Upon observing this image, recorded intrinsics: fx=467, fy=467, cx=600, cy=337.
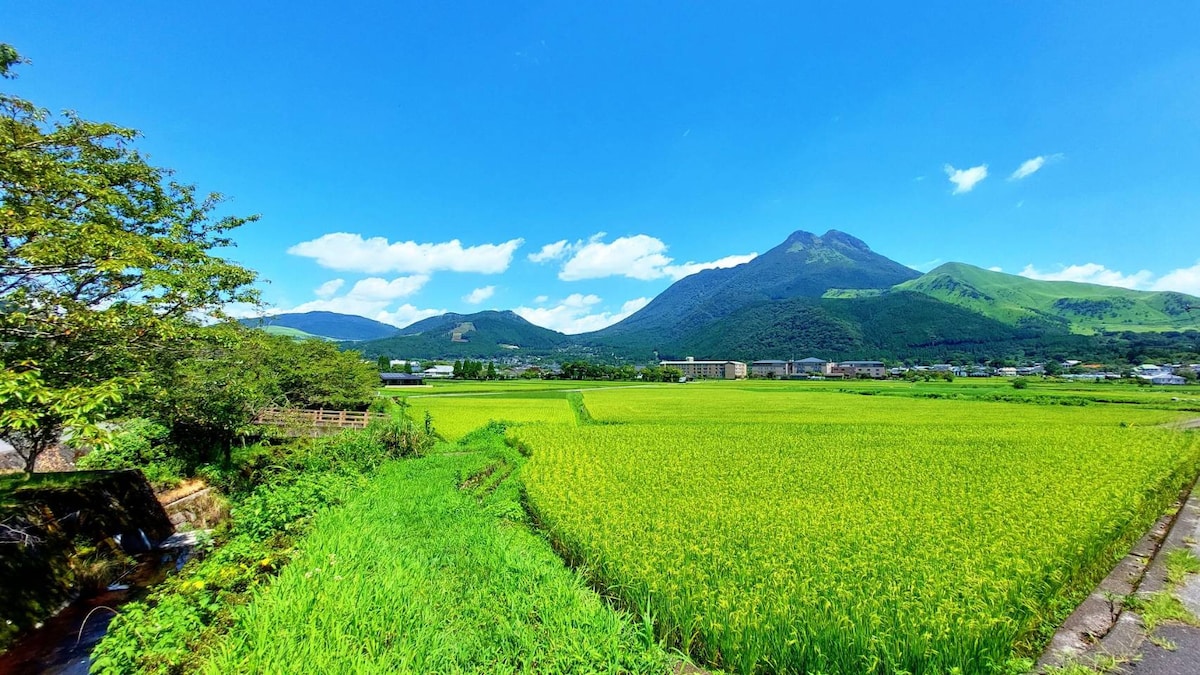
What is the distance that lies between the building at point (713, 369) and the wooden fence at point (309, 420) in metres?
93.1

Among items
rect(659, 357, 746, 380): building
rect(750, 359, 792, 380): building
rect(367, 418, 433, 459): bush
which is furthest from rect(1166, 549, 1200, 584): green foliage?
rect(750, 359, 792, 380): building

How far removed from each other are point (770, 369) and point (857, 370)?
22781 mm

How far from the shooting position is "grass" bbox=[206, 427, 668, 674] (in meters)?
4.26

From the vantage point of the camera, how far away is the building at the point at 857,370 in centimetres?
9438

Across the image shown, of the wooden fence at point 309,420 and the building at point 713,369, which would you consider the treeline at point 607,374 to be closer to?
the building at point 713,369

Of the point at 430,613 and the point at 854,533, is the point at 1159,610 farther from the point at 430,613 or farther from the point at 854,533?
the point at 430,613

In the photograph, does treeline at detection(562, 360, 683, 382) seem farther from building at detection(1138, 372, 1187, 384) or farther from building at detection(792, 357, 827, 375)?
building at detection(1138, 372, 1187, 384)

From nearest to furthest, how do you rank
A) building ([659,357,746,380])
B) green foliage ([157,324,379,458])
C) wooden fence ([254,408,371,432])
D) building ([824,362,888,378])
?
1. green foliage ([157,324,379,458])
2. wooden fence ([254,408,371,432])
3. building ([824,362,888,378])
4. building ([659,357,746,380])

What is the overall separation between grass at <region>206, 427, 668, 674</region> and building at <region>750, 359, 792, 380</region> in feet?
373

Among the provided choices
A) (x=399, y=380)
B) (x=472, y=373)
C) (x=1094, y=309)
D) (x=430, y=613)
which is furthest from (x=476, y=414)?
(x=1094, y=309)

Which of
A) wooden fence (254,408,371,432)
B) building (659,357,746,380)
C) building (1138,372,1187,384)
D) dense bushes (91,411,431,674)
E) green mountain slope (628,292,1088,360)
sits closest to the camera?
dense bushes (91,411,431,674)

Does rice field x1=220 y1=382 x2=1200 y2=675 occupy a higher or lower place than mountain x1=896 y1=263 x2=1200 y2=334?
lower

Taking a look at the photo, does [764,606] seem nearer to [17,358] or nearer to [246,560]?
[246,560]

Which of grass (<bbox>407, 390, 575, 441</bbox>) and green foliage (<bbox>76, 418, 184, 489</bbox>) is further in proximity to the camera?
grass (<bbox>407, 390, 575, 441</bbox>)
